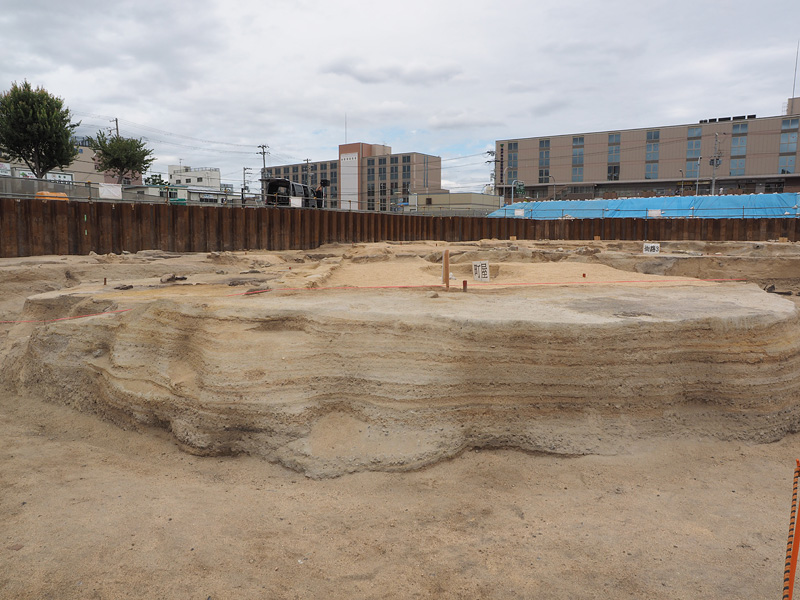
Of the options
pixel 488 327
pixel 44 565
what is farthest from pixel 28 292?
pixel 488 327

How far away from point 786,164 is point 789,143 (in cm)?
223

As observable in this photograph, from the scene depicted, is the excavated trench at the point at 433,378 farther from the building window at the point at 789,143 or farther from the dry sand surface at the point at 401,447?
the building window at the point at 789,143

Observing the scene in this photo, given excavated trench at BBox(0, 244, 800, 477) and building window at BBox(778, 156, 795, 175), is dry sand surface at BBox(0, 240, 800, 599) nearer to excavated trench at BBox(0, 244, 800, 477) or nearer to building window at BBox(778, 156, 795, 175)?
excavated trench at BBox(0, 244, 800, 477)

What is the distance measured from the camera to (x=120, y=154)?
4106 centimetres

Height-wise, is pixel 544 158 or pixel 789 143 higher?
pixel 544 158

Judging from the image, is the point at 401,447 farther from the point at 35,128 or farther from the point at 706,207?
the point at 706,207

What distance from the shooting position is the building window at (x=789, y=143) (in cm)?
5809

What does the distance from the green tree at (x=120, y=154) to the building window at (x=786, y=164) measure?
6471 cm

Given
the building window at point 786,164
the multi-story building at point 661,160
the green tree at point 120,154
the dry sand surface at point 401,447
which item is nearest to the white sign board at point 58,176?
the green tree at point 120,154

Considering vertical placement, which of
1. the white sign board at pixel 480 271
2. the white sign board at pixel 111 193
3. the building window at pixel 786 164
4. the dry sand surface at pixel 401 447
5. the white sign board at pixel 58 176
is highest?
the building window at pixel 786 164

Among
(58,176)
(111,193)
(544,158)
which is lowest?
(111,193)

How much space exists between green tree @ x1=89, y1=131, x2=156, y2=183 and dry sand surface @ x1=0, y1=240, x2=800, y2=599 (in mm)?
37531

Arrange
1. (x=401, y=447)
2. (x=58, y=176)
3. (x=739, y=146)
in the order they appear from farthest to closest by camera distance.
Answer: (x=739, y=146) → (x=58, y=176) → (x=401, y=447)

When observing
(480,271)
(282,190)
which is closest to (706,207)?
(282,190)
